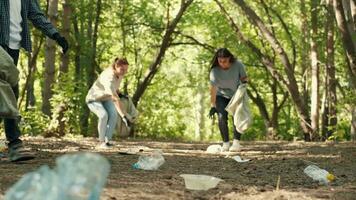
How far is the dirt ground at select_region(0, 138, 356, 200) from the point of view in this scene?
16.3ft

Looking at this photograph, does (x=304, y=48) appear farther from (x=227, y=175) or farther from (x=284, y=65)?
(x=227, y=175)

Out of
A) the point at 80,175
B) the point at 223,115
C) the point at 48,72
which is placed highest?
the point at 48,72

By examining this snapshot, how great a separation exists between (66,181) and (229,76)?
6960mm

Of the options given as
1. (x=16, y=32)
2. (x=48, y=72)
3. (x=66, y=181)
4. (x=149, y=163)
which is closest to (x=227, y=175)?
(x=149, y=163)

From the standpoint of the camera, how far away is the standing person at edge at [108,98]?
9.31 m

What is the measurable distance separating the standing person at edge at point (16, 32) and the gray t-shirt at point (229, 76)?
3.40 m

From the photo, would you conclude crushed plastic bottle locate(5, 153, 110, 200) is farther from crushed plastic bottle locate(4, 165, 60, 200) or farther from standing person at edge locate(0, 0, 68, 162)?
standing person at edge locate(0, 0, 68, 162)

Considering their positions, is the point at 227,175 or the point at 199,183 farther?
the point at 227,175

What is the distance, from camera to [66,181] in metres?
2.96

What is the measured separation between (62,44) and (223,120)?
3658 mm

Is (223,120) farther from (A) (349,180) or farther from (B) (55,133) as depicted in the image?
(B) (55,133)

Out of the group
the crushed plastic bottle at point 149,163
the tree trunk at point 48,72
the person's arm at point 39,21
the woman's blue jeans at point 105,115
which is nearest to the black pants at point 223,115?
the woman's blue jeans at point 105,115

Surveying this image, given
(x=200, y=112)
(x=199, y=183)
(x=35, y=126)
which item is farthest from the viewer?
(x=200, y=112)

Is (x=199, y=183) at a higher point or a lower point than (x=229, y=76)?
lower
